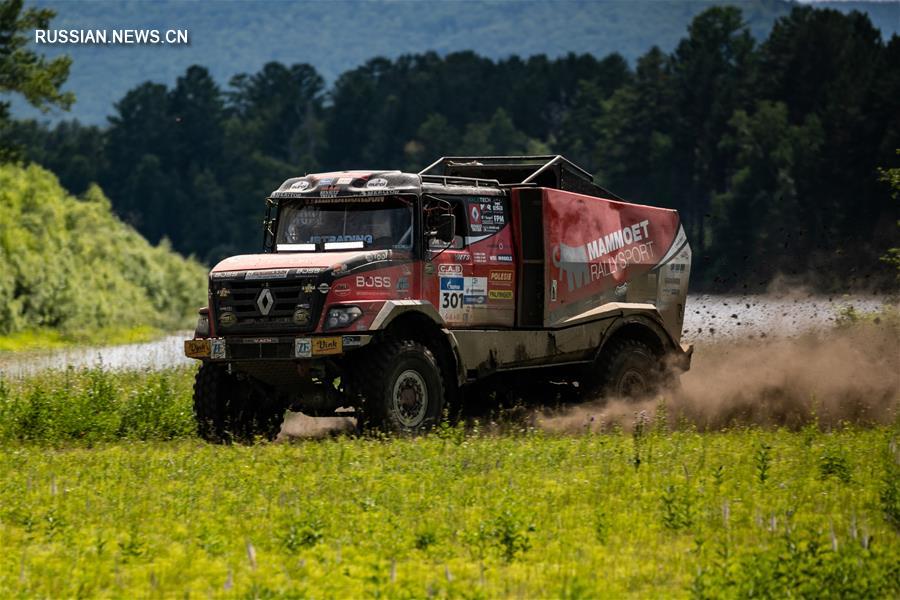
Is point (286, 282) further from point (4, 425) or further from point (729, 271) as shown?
point (729, 271)

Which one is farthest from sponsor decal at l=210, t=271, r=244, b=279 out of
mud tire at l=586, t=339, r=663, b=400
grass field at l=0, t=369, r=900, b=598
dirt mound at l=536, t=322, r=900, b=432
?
mud tire at l=586, t=339, r=663, b=400

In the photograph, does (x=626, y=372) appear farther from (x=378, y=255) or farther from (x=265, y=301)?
(x=265, y=301)

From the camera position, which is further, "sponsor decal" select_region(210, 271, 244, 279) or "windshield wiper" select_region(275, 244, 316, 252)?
"windshield wiper" select_region(275, 244, 316, 252)

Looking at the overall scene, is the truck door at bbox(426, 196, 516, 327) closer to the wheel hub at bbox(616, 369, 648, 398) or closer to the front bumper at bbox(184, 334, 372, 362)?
the front bumper at bbox(184, 334, 372, 362)

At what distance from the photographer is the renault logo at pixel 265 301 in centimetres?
1702

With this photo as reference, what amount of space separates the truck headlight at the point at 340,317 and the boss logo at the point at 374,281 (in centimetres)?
34

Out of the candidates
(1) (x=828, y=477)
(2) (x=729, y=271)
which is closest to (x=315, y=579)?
(1) (x=828, y=477)

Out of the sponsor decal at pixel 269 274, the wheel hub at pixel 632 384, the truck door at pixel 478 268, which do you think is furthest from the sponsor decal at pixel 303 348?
the wheel hub at pixel 632 384

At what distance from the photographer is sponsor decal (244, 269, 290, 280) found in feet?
55.6

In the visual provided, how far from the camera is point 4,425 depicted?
60.4 feet

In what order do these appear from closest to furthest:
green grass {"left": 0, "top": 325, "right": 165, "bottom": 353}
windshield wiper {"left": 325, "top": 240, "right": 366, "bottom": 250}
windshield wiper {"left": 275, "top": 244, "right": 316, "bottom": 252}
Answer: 1. windshield wiper {"left": 325, "top": 240, "right": 366, "bottom": 250}
2. windshield wiper {"left": 275, "top": 244, "right": 316, "bottom": 252}
3. green grass {"left": 0, "top": 325, "right": 165, "bottom": 353}

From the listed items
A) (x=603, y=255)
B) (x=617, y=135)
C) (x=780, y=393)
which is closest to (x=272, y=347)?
(x=603, y=255)

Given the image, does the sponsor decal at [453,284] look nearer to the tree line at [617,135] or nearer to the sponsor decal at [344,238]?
the sponsor decal at [344,238]

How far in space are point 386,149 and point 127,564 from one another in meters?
136
